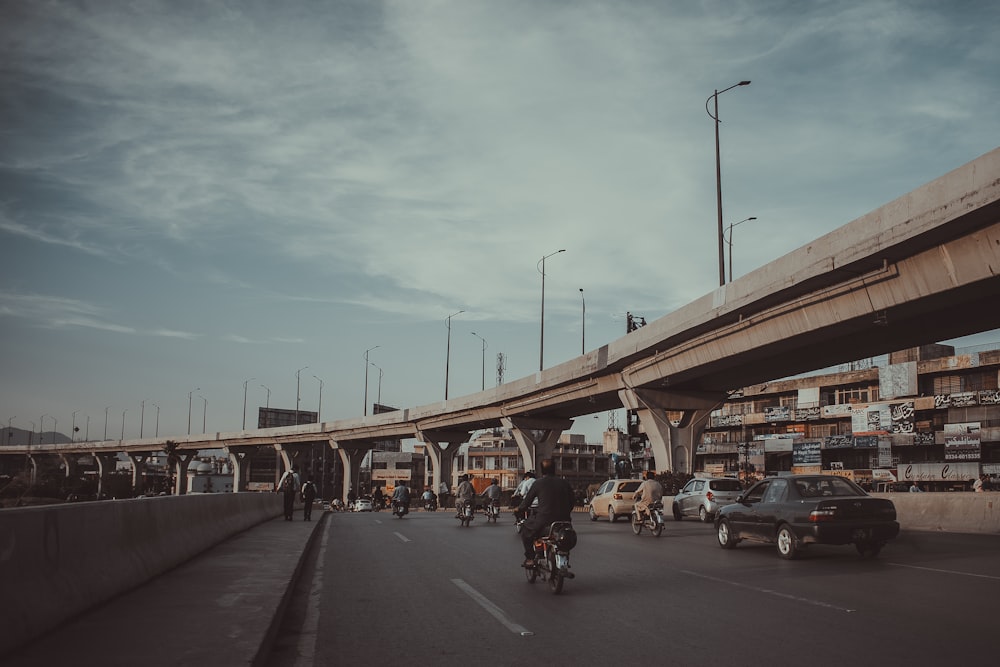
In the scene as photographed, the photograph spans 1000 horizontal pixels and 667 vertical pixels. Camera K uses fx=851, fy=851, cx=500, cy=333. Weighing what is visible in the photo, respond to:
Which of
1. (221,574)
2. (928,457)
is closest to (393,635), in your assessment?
(221,574)

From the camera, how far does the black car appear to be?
561 inches

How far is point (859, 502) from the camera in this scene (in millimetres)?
14578

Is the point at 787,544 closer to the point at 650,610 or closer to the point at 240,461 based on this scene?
the point at 650,610

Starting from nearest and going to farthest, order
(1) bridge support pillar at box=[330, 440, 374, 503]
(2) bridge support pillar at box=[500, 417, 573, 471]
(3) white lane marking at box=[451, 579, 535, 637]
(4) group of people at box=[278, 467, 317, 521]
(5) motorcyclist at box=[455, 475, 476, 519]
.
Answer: (3) white lane marking at box=[451, 579, 535, 637]
(4) group of people at box=[278, 467, 317, 521]
(5) motorcyclist at box=[455, 475, 476, 519]
(2) bridge support pillar at box=[500, 417, 573, 471]
(1) bridge support pillar at box=[330, 440, 374, 503]

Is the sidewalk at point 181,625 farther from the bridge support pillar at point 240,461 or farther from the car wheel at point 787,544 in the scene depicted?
the bridge support pillar at point 240,461

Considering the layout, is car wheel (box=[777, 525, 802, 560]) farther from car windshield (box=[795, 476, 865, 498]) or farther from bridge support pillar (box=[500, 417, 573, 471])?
bridge support pillar (box=[500, 417, 573, 471])

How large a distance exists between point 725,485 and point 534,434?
104ft

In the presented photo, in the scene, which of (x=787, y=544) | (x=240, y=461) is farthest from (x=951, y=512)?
(x=240, y=461)

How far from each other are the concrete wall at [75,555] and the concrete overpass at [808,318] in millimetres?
15462

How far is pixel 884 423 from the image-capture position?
222ft

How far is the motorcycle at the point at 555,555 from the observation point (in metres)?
10.6

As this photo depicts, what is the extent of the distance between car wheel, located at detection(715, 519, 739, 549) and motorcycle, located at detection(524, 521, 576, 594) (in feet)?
22.5

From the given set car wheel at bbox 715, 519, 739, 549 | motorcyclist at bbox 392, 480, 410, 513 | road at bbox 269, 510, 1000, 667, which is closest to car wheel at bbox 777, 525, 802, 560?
road at bbox 269, 510, 1000, 667

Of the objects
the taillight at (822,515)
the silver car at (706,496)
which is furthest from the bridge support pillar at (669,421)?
the taillight at (822,515)
